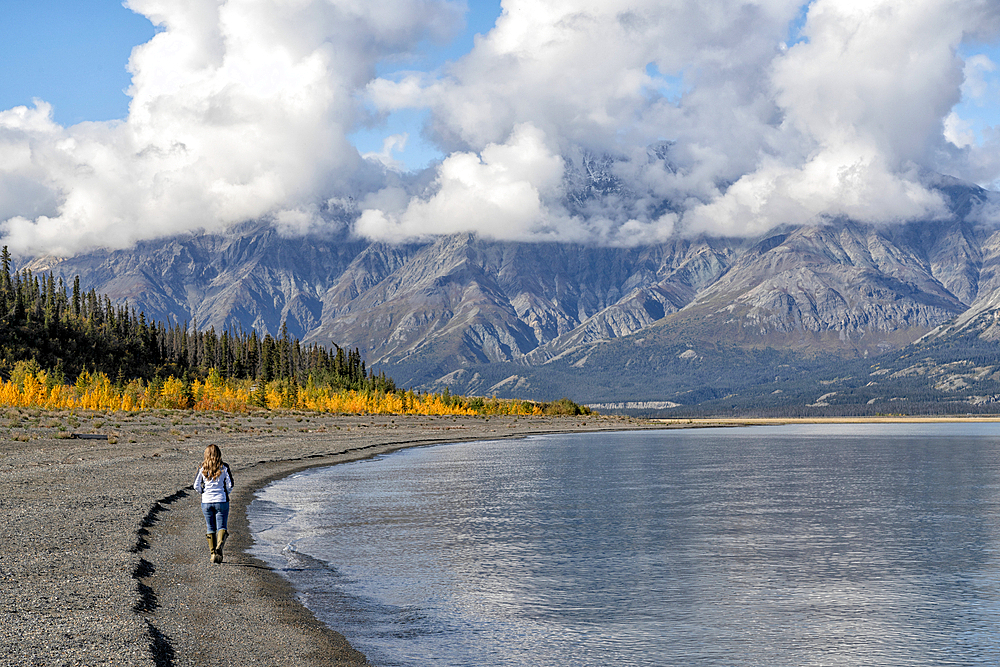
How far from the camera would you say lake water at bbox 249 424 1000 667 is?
21312 mm

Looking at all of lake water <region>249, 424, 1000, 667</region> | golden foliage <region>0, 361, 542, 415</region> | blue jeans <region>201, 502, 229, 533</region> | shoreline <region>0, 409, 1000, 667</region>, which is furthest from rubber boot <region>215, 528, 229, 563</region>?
golden foliage <region>0, 361, 542, 415</region>

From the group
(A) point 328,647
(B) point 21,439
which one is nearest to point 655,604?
(A) point 328,647

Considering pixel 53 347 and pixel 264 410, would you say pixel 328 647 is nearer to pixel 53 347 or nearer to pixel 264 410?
pixel 264 410

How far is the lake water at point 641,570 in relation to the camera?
21312 mm

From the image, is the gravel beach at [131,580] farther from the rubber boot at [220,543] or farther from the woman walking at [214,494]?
the woman walking at [214,494]

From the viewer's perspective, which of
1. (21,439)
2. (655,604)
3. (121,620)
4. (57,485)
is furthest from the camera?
(21,439)

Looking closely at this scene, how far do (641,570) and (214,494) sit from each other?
14200mm

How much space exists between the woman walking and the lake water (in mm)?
2409

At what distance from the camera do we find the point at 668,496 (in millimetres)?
54125

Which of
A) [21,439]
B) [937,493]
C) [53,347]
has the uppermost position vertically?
[53,347]

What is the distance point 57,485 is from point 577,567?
27.1 meters

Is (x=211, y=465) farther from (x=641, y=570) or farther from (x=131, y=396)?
(x=131, y=396)

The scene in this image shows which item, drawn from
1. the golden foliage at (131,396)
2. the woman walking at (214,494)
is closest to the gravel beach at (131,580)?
the woman walking at (214,494)

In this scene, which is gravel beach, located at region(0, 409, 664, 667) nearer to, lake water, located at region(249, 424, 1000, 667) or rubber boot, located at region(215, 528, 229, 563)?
rubber boot, located at region(215, 528, 229, 563)
